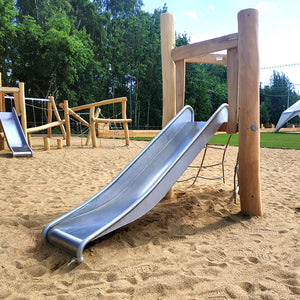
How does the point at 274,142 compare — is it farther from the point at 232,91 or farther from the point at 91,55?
the point at 91,55

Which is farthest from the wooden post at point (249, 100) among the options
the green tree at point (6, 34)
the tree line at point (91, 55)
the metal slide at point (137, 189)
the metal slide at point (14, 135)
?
the green tree at point (6, 34)

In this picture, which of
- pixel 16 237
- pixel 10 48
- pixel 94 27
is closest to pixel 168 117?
pixel 16 237

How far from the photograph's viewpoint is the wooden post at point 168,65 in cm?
361

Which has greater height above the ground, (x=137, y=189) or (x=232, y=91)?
(x=232, y=91)

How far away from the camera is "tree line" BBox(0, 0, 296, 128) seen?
2216 centimetres

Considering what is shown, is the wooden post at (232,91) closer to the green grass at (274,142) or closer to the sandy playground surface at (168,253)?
the sandy playground surface at (168,253)

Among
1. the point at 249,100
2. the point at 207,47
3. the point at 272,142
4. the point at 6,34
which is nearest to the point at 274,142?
the point at 272,142

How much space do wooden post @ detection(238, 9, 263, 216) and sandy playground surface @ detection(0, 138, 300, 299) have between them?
19.2 inches

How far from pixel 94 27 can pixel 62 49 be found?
7.91m

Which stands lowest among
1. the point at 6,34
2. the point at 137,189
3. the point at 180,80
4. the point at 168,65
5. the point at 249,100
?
the point at 137,189

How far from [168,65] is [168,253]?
2397 millimetres

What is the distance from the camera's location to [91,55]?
26000 millimetres

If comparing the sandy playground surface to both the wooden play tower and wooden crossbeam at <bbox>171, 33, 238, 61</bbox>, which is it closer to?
the wooden play tower

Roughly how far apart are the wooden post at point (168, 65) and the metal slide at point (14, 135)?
527cm
